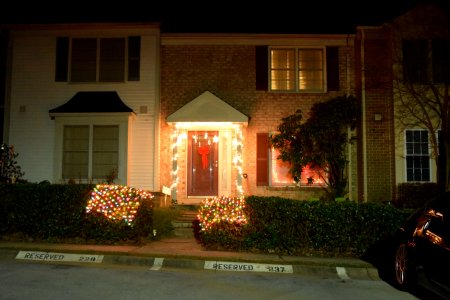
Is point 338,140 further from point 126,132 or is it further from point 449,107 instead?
point 126,132

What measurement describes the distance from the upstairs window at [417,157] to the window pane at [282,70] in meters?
3.92

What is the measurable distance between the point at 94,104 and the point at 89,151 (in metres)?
1.45

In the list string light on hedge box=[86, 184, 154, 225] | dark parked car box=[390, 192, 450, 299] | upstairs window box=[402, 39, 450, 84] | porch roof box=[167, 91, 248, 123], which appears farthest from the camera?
upstairs window box=[402, 39, 450, 84]

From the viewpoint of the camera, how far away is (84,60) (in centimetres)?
1484

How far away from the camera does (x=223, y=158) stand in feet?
48.4

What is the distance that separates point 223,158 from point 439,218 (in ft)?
29.8

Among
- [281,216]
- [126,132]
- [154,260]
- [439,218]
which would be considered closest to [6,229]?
[154,260]

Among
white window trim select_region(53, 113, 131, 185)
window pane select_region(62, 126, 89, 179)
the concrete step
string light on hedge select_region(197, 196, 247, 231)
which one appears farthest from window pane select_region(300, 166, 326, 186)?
window pane select_region(62, 126, 89, 179)

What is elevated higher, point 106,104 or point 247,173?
point 106,104

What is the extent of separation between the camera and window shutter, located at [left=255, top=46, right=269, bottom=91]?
48.3 feet

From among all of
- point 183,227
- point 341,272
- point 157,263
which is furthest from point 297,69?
point 157,263

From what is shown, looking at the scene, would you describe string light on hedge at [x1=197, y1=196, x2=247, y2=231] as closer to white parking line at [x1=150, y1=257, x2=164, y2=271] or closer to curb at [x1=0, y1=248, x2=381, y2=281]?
curb at [x1=0, y1=248, x2=381, y2=281]

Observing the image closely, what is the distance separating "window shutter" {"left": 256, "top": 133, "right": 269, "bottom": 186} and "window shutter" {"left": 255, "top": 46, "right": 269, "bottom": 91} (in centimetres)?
154

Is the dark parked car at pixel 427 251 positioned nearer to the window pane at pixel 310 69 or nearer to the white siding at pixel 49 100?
the window pane at pixel 310 69
